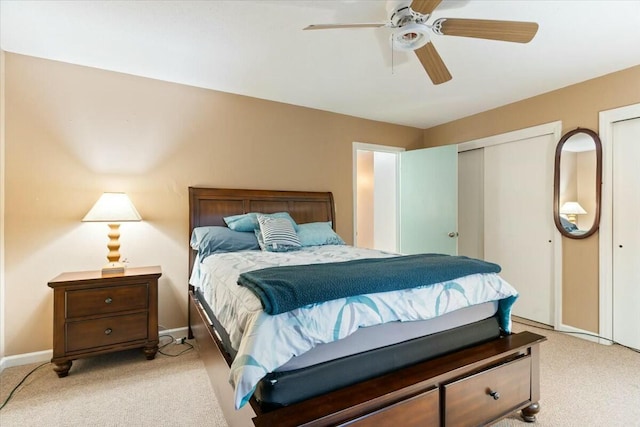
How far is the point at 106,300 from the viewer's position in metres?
2.40

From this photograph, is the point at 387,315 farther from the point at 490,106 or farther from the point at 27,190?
the point at 490,106

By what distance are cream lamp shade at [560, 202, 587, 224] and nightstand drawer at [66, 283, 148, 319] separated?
4119 millimetres

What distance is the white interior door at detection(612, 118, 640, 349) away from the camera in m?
2.70

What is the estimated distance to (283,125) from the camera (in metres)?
3.64

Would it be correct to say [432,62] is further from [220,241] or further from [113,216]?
[113,216]

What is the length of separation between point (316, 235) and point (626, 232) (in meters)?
2.87

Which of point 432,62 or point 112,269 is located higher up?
point 432,62

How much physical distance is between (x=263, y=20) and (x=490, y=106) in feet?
9.88

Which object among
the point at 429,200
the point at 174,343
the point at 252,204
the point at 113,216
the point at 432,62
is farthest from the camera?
the point at 429,200

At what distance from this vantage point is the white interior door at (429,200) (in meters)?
3.87

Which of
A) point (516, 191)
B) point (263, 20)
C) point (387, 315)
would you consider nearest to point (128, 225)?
point (263, 20)

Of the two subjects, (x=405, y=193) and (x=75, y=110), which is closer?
(x=75, y=110)

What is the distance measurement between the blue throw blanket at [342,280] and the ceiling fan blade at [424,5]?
4.55ft

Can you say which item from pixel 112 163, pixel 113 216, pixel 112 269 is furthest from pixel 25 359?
pixel 112 163
